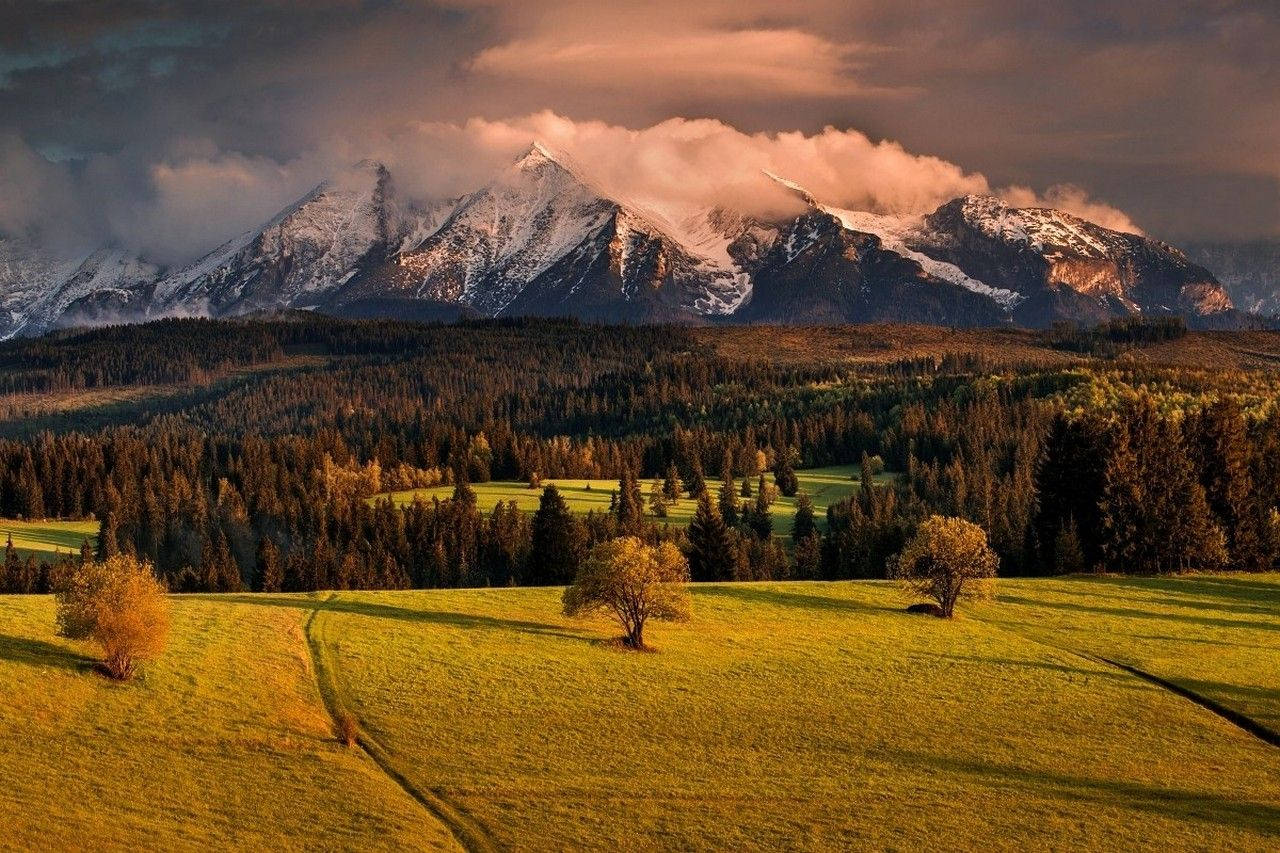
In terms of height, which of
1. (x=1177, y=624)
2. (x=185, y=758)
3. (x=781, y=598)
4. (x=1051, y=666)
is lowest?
(x=185, y=758)

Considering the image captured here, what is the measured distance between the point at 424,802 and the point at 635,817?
8.99 meters

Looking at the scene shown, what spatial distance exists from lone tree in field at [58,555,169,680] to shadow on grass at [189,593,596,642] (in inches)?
791

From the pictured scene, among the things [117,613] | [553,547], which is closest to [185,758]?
[117,613]

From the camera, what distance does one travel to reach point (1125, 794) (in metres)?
62.6

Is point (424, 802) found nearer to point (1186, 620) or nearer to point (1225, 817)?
point (1225, 817)

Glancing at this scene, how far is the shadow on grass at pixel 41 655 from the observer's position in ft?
243

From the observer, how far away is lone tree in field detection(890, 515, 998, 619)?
330 feet

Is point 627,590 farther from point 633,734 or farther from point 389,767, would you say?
point 389,767

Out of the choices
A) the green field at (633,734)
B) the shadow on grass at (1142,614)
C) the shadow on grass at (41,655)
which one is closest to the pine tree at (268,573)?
the green field at (633,734)

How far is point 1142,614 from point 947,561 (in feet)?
54.9

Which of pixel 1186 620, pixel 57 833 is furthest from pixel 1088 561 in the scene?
pixel 57 833

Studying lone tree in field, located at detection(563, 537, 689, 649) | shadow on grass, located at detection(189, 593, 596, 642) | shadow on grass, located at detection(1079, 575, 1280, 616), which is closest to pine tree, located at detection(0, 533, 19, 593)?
shadow on grass, located at detection(189, 593, 596, 642)

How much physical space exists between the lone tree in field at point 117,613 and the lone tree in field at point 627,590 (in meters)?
25.6

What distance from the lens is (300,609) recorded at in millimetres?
96000
